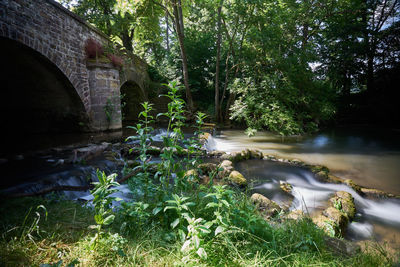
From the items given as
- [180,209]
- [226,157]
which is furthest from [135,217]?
[226,157]

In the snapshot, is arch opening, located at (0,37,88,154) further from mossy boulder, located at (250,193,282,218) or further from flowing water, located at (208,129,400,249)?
mossy boulder, located at (250,193,282,218)

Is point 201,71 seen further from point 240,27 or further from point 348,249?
point 348,249

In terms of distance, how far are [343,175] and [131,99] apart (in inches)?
467

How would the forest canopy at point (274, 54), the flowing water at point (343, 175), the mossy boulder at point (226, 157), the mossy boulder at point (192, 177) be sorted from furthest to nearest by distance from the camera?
the forest canopy at point (274, 54)
the mossy boulder at point (226, 157)
the flowing water at point (343, 175)
the mossy boulder at point (192, 177)

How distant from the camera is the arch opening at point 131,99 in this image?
1198cm

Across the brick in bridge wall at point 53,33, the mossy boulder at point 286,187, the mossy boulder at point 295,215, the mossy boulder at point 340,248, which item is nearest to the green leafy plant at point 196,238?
the mossy boulder at point 340,248

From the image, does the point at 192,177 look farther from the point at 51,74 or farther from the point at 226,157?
the point at 51,74

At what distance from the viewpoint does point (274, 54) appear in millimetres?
8203

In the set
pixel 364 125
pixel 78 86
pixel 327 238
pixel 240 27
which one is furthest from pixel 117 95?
pixel 364 125

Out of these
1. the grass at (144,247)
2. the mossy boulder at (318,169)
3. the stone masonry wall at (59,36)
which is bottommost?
the mossy boulder at (318,169)

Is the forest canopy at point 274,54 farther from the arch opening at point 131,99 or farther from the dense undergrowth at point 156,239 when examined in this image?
the dense undergrowth at point 156,239

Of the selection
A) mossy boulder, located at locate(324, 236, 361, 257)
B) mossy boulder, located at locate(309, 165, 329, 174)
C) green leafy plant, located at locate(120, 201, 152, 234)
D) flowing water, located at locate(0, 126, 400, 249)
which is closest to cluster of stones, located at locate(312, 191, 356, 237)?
flowing water, located at locate(0, 126, 400, 249)

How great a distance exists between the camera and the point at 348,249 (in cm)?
177

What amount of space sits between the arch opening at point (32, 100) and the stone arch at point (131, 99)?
3.78 meters
